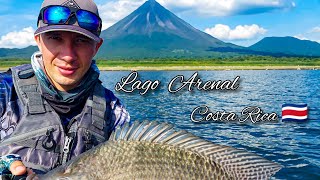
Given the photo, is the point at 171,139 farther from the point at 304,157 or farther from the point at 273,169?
the point at 304,157

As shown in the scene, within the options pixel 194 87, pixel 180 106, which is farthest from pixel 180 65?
pixel 180 106

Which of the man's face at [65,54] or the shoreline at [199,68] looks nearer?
the man's face at [65,54]

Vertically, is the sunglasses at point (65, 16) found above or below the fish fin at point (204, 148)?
above

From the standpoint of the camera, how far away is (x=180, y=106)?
4281 cm

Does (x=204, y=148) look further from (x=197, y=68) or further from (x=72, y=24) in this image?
(x=197, y=68)

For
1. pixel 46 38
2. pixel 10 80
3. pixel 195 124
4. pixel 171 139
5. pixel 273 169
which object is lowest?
pixel 195 124

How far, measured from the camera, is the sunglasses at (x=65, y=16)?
4285 mm

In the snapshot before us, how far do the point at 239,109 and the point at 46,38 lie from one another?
35670 millimetres

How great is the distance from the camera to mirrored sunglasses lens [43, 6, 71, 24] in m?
4.27

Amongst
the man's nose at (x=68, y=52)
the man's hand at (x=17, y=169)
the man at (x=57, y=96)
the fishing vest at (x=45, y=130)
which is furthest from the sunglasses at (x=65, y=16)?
the man's hand at (x=17, y=169)

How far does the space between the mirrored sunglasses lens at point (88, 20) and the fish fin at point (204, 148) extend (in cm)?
123

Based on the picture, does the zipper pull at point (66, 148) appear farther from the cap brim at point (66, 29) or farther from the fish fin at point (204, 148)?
the cap brim at point (66, 29)

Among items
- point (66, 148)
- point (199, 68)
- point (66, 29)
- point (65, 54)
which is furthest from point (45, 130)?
point (199, 68)

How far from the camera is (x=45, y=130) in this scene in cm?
448
